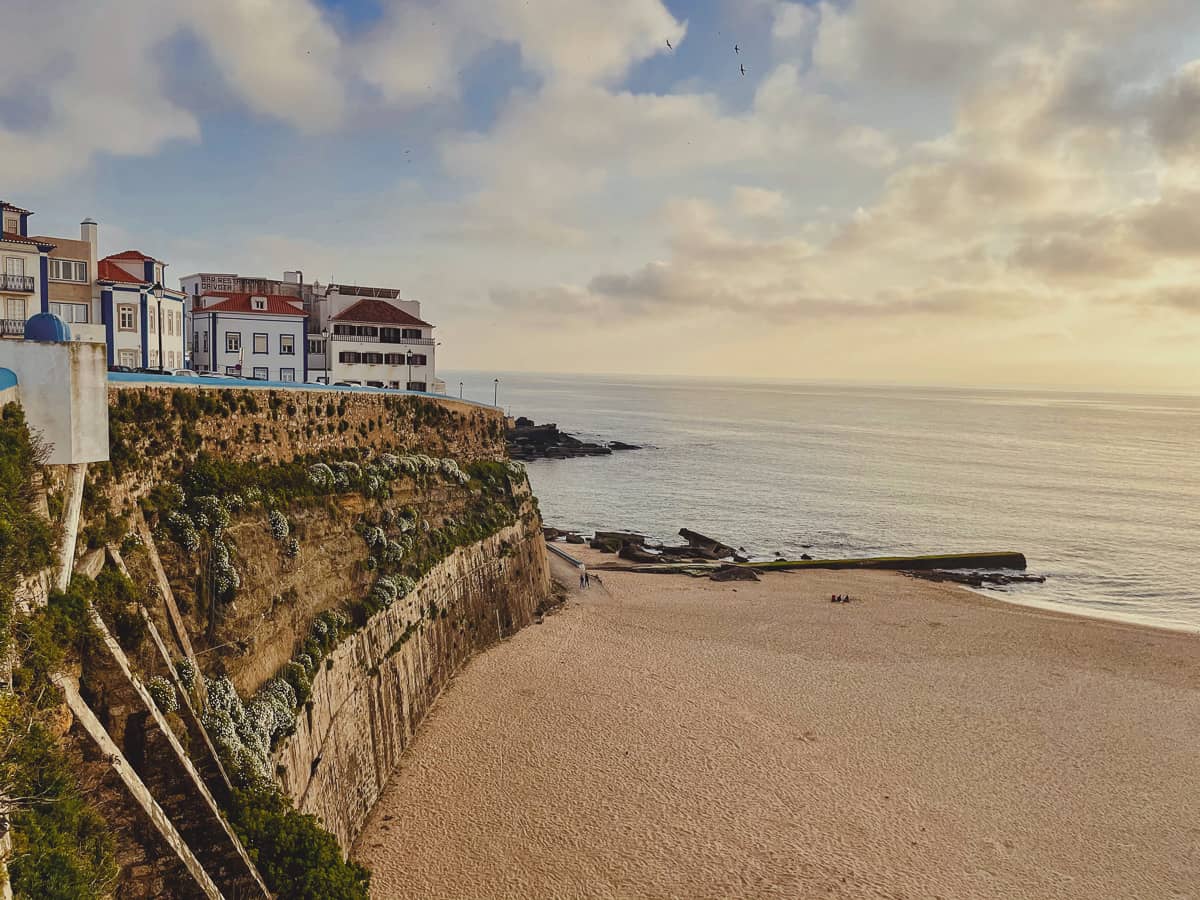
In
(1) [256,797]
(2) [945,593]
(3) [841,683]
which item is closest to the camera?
(1) [256,797]

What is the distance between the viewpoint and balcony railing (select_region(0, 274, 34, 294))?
87.0ft

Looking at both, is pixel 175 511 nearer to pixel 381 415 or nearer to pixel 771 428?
pixel 381 415

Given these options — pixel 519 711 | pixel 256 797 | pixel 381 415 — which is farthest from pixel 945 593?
pixel 256 797

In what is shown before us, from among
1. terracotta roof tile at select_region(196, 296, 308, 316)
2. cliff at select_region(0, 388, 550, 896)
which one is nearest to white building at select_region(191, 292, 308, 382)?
terracotta roof tile at select_region(196, 296, 308, 316)

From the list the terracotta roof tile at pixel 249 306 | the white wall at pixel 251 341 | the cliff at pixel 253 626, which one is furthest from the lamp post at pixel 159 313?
the cliff at pixel 253 626

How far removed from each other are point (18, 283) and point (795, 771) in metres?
30.0

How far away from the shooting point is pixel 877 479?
301 feet

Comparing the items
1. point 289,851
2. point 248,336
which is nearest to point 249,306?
point 248,336

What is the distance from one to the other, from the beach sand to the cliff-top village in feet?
47.1

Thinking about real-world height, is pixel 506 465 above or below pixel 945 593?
above

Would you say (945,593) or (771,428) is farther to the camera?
(771,428)

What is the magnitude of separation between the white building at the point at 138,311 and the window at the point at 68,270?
1.94 feet

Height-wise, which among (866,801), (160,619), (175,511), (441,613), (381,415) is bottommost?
(866,801)

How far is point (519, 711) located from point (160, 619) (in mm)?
13658
